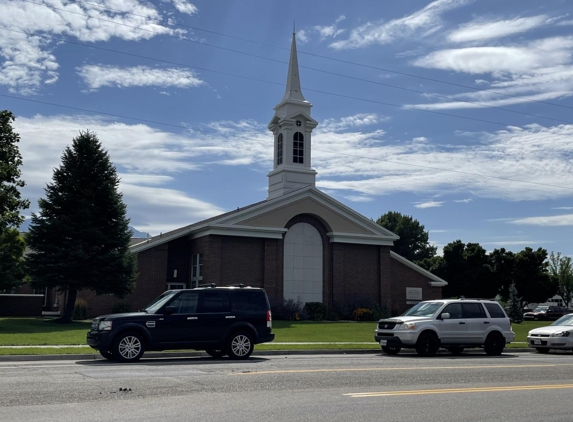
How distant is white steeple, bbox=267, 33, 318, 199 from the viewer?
44.2 metres

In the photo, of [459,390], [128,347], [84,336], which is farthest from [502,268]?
[459,390]

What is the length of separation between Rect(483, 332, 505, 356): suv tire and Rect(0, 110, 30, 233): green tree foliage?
71.9ft

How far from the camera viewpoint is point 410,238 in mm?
94125

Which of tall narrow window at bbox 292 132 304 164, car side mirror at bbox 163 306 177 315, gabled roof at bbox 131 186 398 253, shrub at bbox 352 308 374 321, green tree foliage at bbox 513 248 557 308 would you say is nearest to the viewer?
car side mirror at bbox 163 306 177 315

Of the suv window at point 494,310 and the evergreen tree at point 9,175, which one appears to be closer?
the suv window at point 494,310

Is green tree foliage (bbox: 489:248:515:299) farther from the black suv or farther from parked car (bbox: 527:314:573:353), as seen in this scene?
the black suv

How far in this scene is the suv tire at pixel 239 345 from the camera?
1709 cm

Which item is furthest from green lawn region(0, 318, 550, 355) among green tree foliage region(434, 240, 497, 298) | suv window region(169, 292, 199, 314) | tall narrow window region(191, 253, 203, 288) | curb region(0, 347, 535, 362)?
green tree foliage region(434, 240, 497, 298)

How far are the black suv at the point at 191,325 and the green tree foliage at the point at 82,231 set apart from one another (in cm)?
1727

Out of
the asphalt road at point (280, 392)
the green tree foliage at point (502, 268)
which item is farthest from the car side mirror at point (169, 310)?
the green tree foliage at point (502, 268)

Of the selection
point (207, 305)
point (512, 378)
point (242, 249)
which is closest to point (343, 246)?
point (242, 249)

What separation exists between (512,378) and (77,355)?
1074 centimetres

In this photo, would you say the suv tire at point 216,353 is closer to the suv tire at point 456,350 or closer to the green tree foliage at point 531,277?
the suv tire at point 456,350

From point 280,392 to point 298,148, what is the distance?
35.2 m
